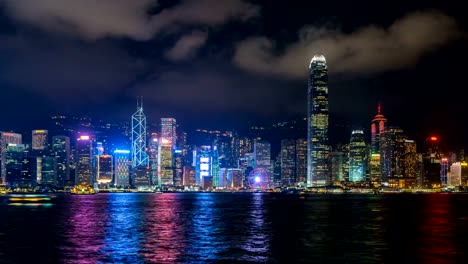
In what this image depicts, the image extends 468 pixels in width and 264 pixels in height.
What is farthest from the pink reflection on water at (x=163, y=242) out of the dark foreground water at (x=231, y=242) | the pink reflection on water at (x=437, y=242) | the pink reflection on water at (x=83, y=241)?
the pink reflection on water at (x=437, y=242)

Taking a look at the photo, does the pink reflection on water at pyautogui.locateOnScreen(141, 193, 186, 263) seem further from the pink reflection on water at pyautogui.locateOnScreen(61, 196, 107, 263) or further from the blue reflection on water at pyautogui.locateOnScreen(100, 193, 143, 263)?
the pink reflection on water at pyautogui.locateOnScreen(61, 196, 107, 263)

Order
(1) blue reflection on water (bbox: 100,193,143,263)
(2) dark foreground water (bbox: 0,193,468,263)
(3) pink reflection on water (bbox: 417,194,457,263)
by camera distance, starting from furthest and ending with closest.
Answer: (3) pink reflection on water (bbox: 417,194,457,263) < (2) dark foreground water (bbox: 0,193,468,263) < (1) blue reflection on water (bbox: 100,193,143,263)

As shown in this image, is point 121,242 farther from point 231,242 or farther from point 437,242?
point 437,242

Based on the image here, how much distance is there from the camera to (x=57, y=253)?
175 ft

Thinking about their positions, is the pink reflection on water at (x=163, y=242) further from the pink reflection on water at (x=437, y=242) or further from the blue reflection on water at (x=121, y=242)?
the pink reflection on water at (x=437, y=242)

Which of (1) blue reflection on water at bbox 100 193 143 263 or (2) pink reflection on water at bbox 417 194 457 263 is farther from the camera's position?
(2) pink reflection on water at bbox 417 194 457 263

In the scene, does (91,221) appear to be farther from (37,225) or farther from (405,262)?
A: (405,262)

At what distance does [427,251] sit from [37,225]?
5650cm

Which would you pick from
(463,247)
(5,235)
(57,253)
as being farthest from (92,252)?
(463,247)

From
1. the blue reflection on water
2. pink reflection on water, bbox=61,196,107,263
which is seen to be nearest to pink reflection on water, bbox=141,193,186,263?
the blue reflection on water

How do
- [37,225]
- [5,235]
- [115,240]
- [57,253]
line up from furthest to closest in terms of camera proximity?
[37,225] → [5,235] → [115,240] → [57,253]

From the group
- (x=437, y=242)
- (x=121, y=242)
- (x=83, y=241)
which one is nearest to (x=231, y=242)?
(x=121, y=242)

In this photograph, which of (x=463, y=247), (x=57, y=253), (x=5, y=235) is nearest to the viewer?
(x=57, y=253)

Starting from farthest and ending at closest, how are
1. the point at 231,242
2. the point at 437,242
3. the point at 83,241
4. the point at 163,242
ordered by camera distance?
the point at 437,242 < the point at 83,241 < the point at 231,242 < the point at 163,242
